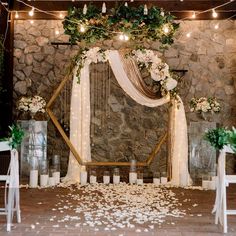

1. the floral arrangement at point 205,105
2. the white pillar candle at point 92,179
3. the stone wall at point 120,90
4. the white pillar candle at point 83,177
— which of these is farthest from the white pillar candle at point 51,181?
the floral arrangement at point 205,105

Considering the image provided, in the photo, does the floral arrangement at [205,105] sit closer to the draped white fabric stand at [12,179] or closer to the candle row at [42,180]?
the candle row at [42,180]

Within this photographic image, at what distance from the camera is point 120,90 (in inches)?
304

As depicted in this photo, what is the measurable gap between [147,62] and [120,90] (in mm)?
1230

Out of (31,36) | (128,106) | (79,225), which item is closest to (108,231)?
(79,225)

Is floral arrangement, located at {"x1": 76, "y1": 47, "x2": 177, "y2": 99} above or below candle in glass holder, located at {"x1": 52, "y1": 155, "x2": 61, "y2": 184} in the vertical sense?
above

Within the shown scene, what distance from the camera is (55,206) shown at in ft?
16.5

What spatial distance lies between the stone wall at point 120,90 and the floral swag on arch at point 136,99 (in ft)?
3.44

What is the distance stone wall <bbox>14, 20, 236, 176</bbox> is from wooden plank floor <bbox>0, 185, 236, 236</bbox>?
2.18 meters

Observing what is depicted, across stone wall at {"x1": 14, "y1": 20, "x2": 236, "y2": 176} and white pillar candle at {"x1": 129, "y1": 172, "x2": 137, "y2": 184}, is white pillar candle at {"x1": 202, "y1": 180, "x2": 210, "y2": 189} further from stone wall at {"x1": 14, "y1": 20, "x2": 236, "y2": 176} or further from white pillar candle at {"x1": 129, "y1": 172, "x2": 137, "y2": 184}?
stone wall at {"x1": 14, "y1": 20, "x2": 236, "y2": 176}

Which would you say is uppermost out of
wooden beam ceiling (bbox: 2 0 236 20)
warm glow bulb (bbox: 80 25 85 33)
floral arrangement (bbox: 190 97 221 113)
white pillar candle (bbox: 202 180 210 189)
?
wooden beam ceiling (bbox: 2 0 236 20)

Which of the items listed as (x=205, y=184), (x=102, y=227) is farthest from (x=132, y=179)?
(x=102, y=227)

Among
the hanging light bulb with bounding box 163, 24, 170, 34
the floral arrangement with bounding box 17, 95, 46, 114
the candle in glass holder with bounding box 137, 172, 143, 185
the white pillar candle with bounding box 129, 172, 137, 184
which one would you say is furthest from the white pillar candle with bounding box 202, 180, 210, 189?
the floral arrangement with bounding box 17, 95, 46, 114

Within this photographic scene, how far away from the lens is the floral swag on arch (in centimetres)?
654

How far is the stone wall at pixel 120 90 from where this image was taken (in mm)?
7723
